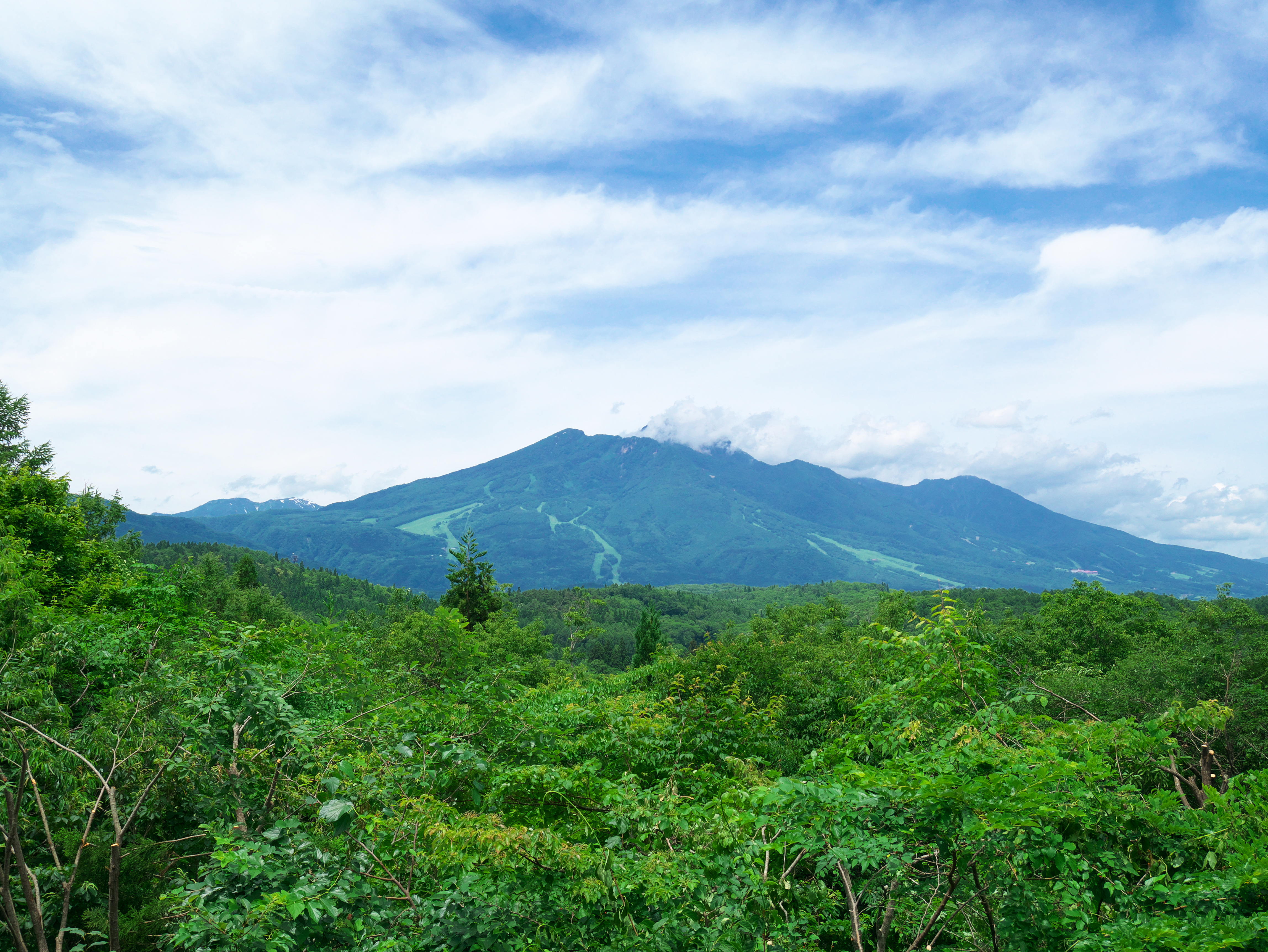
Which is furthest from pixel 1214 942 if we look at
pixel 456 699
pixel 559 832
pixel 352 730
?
pixel 456 699

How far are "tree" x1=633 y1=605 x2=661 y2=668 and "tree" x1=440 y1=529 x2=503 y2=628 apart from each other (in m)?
15.6

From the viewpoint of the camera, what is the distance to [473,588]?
36125mm

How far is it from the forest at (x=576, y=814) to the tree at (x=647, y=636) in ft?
133

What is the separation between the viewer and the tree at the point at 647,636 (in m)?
48.9

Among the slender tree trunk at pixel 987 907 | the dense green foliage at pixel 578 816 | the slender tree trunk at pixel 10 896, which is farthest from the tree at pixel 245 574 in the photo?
the slender tree trunk at pixel 987 907

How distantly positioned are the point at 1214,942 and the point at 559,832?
3798 millimetres

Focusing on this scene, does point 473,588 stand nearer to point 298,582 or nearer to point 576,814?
point 576,814

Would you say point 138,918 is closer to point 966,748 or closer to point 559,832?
point 559,832

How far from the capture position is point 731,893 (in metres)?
3.61

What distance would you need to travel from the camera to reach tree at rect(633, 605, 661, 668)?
48.9m

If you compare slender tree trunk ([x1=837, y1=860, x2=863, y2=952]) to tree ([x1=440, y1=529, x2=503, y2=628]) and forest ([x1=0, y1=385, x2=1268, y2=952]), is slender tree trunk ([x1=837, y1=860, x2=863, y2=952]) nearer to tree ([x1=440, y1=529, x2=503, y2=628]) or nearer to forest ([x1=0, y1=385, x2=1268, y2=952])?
forest ([x1=0, y1=385, x2=1268, y2=952])

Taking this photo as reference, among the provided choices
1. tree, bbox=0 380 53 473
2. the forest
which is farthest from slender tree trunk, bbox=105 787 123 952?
tree, bbox=0 380 53 473

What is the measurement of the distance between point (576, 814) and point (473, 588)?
3235 cm

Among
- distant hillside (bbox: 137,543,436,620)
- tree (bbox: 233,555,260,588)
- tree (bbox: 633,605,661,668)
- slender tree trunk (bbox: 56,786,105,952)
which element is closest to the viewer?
slender tree trunk (bbox: 56,786,105,952)
